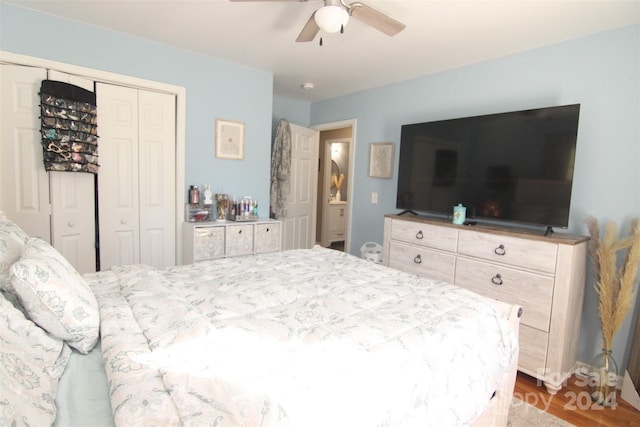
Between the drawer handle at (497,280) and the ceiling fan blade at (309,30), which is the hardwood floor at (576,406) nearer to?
the drawer handle at (497,280)

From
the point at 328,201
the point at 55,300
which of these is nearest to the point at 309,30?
the point at 55,300

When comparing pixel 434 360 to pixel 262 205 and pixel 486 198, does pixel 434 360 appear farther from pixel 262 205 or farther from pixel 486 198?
pixel 262 205

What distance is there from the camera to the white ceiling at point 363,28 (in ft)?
6.87

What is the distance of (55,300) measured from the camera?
3.41 feet

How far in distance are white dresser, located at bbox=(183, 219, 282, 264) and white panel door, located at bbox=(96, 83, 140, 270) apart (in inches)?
19.5

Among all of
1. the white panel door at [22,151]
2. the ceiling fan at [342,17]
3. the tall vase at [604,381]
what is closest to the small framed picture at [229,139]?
the white panel door at [22,151]

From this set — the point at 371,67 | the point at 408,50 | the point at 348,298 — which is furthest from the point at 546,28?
the point at 348,298

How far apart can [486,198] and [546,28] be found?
1254 millimetres

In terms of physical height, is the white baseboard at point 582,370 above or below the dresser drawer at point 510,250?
below

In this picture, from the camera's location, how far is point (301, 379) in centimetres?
92

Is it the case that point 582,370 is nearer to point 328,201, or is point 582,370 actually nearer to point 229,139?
point 229,139

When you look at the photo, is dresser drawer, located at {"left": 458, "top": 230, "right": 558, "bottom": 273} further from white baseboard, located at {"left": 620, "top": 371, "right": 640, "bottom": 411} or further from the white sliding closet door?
the white sliding closet door

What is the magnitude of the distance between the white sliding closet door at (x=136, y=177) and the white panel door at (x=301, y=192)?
159 cm

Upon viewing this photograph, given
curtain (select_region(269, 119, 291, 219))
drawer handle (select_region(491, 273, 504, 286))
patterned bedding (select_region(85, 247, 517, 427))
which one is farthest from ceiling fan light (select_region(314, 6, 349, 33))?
curtain (select_region(269, 119, 291, 219))
